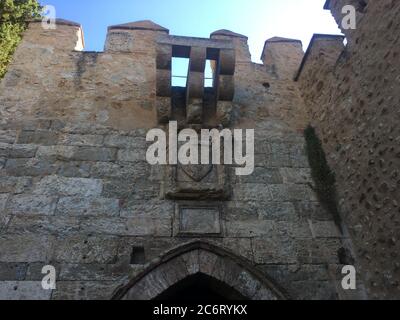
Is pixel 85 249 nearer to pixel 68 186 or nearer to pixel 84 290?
pixel 84 290

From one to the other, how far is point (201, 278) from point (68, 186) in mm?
1512

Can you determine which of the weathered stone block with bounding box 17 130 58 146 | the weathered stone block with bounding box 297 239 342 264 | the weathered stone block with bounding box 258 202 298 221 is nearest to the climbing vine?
the weathered stone block with bounding box 297 239 342 264

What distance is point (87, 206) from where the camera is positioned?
3344 millimetres

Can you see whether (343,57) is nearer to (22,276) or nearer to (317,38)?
(317,38)

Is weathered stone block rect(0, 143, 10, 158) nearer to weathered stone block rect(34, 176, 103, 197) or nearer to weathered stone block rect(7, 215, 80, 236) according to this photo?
weathered stone block rect(34, 176, 103, 197)

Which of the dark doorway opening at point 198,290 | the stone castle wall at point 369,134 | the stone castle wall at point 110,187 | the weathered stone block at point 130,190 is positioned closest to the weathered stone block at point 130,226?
the stone castle wall at point 110,187

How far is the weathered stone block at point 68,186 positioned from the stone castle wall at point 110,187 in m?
0.01

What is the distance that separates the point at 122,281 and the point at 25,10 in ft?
15.5

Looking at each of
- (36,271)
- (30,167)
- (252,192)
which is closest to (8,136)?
(30,167)

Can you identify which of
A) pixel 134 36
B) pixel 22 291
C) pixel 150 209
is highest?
pixel 134 36

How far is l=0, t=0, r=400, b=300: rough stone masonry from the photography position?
3000mm

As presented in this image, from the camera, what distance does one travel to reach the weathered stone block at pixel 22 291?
9.04 ft

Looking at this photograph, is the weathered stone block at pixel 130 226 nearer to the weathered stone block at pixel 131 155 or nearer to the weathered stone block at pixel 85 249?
the weathered stone block at pixel 85 249
